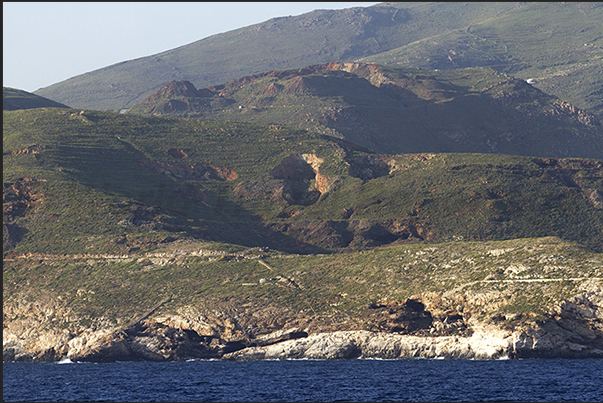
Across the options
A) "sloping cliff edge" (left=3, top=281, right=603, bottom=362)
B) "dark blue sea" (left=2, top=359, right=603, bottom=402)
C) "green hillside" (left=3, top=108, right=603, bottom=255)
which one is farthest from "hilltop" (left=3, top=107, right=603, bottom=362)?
"dark blue sea" (left=2, top=359, right=603, bottom=402)

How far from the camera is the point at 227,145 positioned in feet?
650

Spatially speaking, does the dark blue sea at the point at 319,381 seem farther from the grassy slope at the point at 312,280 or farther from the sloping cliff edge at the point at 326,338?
the grassy slope at the point at 312,280

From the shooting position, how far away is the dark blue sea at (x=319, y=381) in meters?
73.6

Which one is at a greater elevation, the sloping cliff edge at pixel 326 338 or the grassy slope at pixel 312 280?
the grassy slope at pixel 312 280

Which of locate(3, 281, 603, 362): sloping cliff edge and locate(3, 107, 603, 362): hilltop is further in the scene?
locate(3, 107, 603, 362): hilltop

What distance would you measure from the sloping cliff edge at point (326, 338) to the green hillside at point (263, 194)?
2674 cm

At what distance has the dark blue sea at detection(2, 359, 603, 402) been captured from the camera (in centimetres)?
7356

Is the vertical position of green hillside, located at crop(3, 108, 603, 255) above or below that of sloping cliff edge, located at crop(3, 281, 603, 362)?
above

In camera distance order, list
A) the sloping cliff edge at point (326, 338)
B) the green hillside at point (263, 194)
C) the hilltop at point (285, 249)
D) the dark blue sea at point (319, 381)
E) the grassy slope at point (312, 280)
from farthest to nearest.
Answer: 1. the green hillside at point (263, 194)
2. the grassy slope at point (312, 280)
3. the hilltop at point (285, 249)
4. the sloping cliff edge at point (326, 338)
5. the dark blue sea at point (319, 381)

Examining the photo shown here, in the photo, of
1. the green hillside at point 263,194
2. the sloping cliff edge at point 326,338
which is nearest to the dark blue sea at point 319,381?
the sloping cliff edge at point 326,338

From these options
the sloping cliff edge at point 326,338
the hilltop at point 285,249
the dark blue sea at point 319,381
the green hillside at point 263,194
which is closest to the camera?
the dark blue sea at point 319,381

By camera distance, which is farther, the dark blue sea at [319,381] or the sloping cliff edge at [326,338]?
the sloping cliff edge at [326,338]

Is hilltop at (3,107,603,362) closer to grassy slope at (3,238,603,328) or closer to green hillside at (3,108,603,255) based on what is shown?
grassy slope at (3,238,603,328)

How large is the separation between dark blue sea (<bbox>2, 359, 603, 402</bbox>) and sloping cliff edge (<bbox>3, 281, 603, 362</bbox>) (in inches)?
95.3
